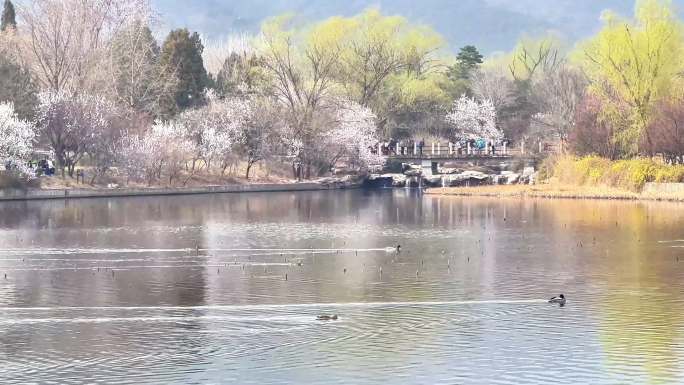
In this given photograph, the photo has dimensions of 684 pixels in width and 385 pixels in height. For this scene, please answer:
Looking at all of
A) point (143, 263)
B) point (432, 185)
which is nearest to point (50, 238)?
point (143, 263)

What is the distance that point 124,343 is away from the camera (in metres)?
32.3

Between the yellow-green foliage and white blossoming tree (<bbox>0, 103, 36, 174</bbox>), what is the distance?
45.7 m

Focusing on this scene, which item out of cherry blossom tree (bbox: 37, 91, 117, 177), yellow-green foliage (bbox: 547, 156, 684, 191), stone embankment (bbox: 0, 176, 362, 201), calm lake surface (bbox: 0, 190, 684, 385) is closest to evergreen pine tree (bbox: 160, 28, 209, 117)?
stone embankment (bbox: 0, 176, 362, 201)

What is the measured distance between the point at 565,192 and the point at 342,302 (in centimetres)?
6222

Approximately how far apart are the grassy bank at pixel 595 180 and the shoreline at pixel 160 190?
17.4m

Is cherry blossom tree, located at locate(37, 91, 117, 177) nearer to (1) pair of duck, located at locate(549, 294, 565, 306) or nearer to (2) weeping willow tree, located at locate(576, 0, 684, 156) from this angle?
(2) weeping willow tree, located at locate(576, 0, 684, 156)

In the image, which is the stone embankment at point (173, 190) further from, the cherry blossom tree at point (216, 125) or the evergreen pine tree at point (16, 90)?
the evergreen pine tree at point (16, 90)

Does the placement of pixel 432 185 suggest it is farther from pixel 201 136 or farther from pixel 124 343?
pixel 124 343

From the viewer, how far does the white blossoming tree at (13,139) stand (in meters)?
94.1

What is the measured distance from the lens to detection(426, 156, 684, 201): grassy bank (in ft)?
304

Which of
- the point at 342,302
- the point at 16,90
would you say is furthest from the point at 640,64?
the point at 342,302

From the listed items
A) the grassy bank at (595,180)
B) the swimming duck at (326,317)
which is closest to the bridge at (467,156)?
the grassy bank at (595,180)

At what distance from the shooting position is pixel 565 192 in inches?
3875

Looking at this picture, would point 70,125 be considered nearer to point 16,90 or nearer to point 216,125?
point 16,90
